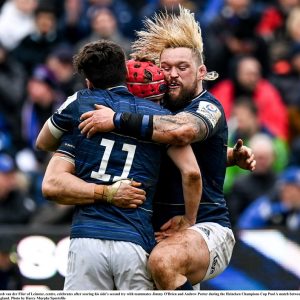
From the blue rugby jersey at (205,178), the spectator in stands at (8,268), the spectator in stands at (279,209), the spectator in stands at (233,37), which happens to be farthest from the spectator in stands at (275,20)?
the blue rugby jersey at (205,178)

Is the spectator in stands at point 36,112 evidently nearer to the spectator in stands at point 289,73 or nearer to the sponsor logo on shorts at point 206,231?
the spectator in stands at point 289,73

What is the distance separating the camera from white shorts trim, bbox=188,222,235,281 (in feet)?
26.1

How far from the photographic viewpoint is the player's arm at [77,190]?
301 inches

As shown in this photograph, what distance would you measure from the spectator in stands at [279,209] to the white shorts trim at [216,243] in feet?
14.5

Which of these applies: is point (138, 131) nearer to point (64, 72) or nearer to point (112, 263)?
point (112, 263)

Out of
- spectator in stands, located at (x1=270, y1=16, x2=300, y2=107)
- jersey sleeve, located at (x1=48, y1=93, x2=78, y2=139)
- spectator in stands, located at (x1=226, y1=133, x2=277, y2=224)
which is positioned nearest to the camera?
jersey sleeve, located at (x1=48, y1=93, x2=78, y2=139)

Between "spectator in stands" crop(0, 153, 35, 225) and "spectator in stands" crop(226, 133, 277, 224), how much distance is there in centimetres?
217

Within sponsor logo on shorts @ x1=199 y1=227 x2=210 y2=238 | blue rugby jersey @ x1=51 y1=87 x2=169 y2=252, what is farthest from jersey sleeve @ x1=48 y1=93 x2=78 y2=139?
sponsor logo on shorts @ x1=199 y1=227 x2=210 y2=238

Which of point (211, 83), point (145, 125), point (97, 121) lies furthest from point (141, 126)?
point (211, 83)

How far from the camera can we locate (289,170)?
559 inches

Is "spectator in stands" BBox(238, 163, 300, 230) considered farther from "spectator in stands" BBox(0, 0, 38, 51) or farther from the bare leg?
the bare leg

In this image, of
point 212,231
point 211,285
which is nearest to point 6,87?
point 211,285

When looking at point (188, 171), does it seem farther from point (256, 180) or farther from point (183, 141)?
point (256, 180)

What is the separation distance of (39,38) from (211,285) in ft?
18.1
